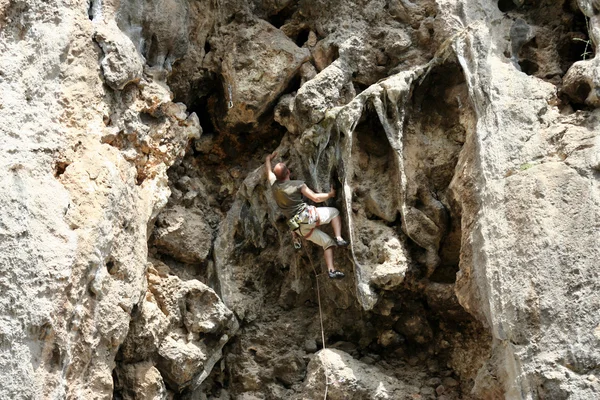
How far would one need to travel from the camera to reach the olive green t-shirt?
8125 mm

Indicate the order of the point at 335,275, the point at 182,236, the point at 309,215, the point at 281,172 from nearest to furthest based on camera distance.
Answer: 1. the point at 335,275
2. the point at 309,215
3. the point at 281,172
4. the point at 182,236

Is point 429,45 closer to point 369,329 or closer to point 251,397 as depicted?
point 369,329

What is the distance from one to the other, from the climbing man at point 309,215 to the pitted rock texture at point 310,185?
0.16 metres

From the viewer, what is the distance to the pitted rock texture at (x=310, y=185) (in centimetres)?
668

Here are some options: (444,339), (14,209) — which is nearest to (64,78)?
(14,209)

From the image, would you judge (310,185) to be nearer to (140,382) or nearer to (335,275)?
(335,275)

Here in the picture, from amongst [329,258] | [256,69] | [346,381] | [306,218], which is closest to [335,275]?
[329,258]

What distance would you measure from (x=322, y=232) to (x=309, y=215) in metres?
0.25

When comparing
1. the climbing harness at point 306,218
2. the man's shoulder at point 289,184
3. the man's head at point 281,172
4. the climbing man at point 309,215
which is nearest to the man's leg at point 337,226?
the climbing man at point 309,215

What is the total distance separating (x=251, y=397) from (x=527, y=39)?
4539 millimetres

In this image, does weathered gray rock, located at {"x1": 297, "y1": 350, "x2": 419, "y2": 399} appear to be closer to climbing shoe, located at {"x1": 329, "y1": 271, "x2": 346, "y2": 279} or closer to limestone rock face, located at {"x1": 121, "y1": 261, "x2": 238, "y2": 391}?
climbing shoe, located at {"x1": 329, "y1": 271, "x2": 346, "y2": 279}

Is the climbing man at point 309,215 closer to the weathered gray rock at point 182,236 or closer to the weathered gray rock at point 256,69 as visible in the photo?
the weathered gray rock at point 182,236

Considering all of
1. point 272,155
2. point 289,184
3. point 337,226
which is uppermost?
point 272,155

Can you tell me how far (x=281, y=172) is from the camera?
8328 millimetres
